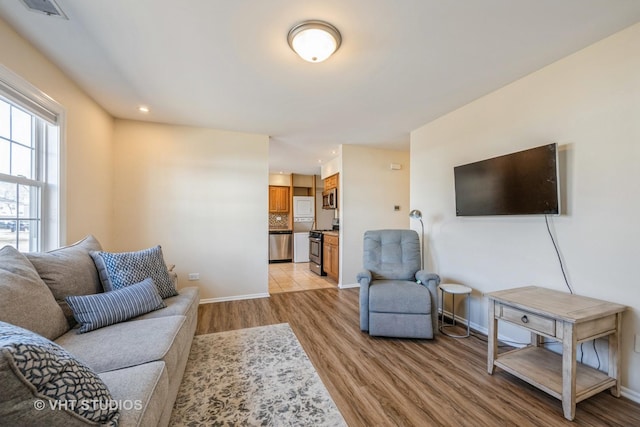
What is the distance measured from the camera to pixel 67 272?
1.75 m

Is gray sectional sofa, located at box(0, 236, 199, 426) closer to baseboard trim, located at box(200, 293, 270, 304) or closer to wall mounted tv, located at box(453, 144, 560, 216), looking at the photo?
baseboard trim, located at box(200, 293, 270, 304)

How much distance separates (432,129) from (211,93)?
272 centimetres

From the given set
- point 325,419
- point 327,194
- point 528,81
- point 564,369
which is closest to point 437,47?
point 528,81

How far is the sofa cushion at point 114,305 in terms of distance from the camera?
5.37 ft

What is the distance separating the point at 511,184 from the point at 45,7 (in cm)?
357

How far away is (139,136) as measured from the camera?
136 inches

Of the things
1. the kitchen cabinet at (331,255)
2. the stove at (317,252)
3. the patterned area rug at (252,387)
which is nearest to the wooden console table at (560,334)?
the patterned area rug at (252,387)

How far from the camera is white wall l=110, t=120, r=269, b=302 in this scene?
11.3 feet

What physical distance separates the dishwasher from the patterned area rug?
173 inches

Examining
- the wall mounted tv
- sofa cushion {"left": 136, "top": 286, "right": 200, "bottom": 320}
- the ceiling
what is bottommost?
sofa cushion {"left": 136, "top": 286, "right": 200, "bottom": 320}

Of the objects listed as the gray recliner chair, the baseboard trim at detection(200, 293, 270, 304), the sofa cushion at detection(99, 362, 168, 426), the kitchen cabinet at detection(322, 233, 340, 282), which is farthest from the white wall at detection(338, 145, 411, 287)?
the sofa cushion at detection(99, 362, 168, 426)

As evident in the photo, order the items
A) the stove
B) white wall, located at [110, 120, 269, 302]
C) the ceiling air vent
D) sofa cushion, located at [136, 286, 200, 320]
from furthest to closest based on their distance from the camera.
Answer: the stove → white wall, located at [110, 120, 269, 302] → sofa cushion, located at [136, 286, 200, 320] → the ceiling air vent

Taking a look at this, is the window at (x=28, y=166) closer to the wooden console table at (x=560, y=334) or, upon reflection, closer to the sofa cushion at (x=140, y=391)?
the sofa cushion at (x=140, y=391)

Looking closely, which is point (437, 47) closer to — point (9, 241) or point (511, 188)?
point (511, 188)
